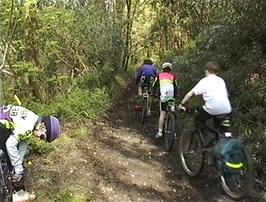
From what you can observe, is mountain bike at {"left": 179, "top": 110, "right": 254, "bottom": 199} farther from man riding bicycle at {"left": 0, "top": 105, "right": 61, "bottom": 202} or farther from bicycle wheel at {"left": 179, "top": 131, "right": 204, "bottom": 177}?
man riding bicycle at {"left": 0, "top": 105, "right": 61, "bottom": 202}

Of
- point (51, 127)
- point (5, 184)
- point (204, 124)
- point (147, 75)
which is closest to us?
point (51, 127)

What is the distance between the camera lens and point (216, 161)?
7.73m

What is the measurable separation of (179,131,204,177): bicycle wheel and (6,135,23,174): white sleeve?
11.6 ft

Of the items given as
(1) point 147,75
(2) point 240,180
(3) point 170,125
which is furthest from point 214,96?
(1) point 147,75

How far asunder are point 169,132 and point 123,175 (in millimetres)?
1804

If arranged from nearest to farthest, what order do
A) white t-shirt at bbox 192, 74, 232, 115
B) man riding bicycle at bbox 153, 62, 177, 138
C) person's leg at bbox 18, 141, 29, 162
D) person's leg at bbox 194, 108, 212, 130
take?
1. person's leg at bbox 18, 141, 29, 162
2. white t-shirt at bbox 192, 74, 232, 115
3. person's leg at bbox 194, 108, 212, 130
4. man riding bicycle at bbox 153, 62, 177, 138

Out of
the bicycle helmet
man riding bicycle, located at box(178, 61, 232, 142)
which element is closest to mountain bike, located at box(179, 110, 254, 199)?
man riding bicycle, located at box(178, 61, 232, 142)

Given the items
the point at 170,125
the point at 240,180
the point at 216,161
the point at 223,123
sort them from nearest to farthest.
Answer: the point at 240,180 → the point at 216,161 → the point at 223,123 → the point at 170,125

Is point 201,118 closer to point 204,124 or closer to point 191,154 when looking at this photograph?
point 204,124

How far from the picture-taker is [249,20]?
40.6 ft

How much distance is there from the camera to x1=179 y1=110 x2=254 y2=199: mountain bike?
7215 mm

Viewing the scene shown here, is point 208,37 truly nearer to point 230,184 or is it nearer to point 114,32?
point 114,32

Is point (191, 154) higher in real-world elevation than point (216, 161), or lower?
lower

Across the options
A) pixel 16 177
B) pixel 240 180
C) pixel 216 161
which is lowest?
pixel 240 180
